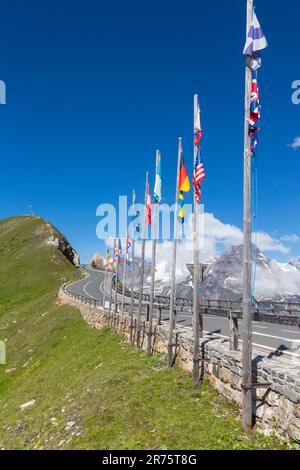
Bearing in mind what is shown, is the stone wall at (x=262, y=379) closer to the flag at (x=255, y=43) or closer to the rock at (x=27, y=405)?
the flag at (x=255, y=43)

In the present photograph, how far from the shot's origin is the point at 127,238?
30469mm

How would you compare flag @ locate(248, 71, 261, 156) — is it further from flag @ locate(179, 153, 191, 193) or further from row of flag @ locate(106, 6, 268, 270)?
flag @ locate(179, 153, 191, 193)

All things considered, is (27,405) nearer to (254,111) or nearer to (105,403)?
(105,403)

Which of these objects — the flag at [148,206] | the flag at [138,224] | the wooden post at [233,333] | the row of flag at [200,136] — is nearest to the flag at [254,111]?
the row of flag at [200,136]

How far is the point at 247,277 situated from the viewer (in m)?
10.0

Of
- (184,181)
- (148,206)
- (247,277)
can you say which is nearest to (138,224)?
(148,206)

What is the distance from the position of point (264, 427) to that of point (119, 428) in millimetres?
4229

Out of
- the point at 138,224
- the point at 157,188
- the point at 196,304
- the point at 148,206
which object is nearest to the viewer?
the point at 196,304

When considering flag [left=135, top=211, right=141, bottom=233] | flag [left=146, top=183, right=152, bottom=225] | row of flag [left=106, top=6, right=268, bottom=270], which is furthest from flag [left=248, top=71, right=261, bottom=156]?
flag [left=135, top=211, right=141, bottom=233]

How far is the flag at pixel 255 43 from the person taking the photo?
9945 mm

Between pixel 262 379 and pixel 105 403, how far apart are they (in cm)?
631

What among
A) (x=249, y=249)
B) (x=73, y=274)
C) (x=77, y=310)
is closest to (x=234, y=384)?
(x=249, y=249)

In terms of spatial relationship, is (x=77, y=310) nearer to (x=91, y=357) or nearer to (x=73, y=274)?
(x=91, y=357)

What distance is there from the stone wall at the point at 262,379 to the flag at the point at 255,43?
318 inches
